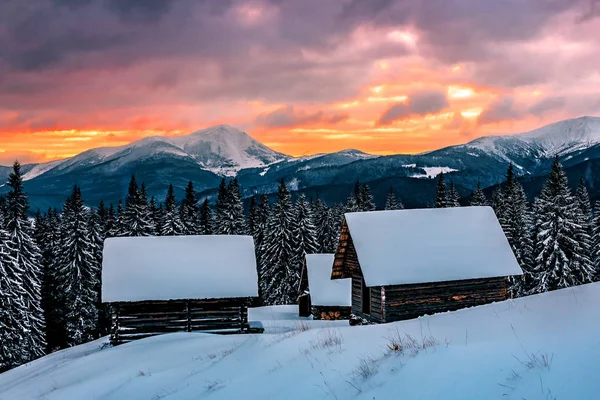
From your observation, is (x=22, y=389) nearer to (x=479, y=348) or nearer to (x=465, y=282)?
(x=479, y=348)

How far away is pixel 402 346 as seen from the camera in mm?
8203

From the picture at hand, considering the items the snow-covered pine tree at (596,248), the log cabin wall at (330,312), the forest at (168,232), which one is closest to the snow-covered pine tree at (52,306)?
the forest at (168,232)

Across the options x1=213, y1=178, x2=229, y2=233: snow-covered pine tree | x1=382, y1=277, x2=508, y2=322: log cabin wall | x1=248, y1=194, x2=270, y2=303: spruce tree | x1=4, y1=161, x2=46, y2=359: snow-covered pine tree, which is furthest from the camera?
x1=248, y1=194, x2=270, y2=303: spruce tree

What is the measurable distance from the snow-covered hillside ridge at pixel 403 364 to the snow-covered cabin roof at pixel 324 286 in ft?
77.9

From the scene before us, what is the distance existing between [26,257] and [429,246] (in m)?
36.3

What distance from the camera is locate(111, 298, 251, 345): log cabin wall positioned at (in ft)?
87.2

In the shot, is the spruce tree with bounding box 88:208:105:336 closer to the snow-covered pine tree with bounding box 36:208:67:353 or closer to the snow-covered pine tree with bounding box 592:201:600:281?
the snow-covered pine tree with bounding box 36:208:67:353

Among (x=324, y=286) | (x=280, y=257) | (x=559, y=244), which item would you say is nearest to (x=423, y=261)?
(x=324, y=286)

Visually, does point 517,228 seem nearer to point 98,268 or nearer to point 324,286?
point 324,286

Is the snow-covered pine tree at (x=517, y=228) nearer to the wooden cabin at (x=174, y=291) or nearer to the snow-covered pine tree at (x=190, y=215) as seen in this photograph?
the wooden cabin at (x=174, y=291)

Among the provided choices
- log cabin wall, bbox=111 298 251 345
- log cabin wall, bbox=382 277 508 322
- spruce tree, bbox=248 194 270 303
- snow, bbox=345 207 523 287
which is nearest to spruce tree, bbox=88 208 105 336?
spruce tree, bbox=248 194 270 303

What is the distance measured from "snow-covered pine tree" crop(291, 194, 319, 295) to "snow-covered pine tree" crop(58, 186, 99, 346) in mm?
21671

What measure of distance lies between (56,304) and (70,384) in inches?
1643

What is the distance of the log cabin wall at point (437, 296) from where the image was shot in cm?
2314
